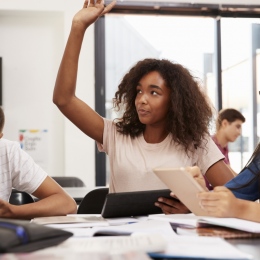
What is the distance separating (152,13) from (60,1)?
41.5 inches

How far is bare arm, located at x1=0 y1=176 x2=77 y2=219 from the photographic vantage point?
189cm

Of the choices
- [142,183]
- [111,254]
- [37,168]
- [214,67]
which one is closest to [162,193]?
[142,183]

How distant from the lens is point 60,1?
598 cm

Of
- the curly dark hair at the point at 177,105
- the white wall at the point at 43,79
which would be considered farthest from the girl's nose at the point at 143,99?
the white wall at the point at 43,79

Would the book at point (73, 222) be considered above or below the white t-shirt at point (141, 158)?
below

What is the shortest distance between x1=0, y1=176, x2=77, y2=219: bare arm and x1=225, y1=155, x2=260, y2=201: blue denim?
63cm

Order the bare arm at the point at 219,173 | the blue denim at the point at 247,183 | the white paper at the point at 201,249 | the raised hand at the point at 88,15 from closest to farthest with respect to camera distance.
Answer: the white paper at the point at 201,249 → the blue denim at the point at 247,183 → the raised hand at the point at 88,15 → the bare arm at the point at 219,173

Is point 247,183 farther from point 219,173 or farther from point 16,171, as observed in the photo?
point 16,171

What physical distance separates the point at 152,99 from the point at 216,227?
3.06 feet

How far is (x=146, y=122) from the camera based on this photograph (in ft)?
7.73

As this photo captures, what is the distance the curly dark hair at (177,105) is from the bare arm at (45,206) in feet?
1.36

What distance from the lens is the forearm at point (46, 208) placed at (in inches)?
76.3

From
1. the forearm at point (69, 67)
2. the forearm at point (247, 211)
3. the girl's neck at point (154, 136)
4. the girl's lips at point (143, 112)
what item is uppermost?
the forearm at point (69, 67)

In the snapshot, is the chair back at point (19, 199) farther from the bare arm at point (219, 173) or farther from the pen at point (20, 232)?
the pen at point (20, 232)
